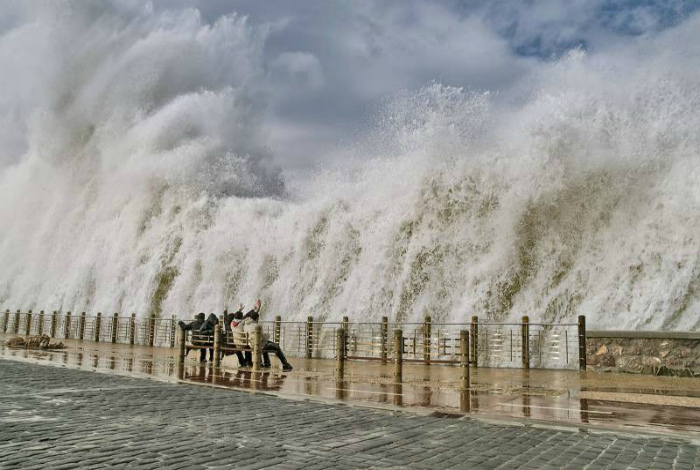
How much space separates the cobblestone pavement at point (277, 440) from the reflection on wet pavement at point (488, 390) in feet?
2.78

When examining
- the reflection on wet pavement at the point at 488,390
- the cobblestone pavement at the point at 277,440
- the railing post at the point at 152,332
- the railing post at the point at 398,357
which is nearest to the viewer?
the cobblestone pavement at the point at 277,440

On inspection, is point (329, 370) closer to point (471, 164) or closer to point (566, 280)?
point (566, 280)

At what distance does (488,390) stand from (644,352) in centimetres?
496

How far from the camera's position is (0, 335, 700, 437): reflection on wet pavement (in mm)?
6926

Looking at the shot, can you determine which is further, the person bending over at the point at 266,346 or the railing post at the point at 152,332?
the railing post at the point at 152,332

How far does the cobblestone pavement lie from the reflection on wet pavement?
85cm

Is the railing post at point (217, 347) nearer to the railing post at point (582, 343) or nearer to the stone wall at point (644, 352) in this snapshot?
the railing post at point (582, 343)

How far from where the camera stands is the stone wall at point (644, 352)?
1194 centimetres

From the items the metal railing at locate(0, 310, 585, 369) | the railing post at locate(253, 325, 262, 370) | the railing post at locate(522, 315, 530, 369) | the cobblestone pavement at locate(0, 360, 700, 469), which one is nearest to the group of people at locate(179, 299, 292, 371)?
the railing post at locate(253, 325, 262, 370)

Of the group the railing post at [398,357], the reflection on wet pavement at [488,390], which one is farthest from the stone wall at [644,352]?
the railing post at [398,357]

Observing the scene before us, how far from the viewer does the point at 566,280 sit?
1733 cm

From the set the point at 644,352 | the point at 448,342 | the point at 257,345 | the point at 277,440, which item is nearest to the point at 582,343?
the point at 644,352

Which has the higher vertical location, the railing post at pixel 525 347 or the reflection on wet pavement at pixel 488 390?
the railing post at pixel 525 347

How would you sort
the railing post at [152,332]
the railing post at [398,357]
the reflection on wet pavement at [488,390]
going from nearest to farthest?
the reflection on wet pavement at [488,390] → the railing post at [398,357] → the railing post at [152,332]
